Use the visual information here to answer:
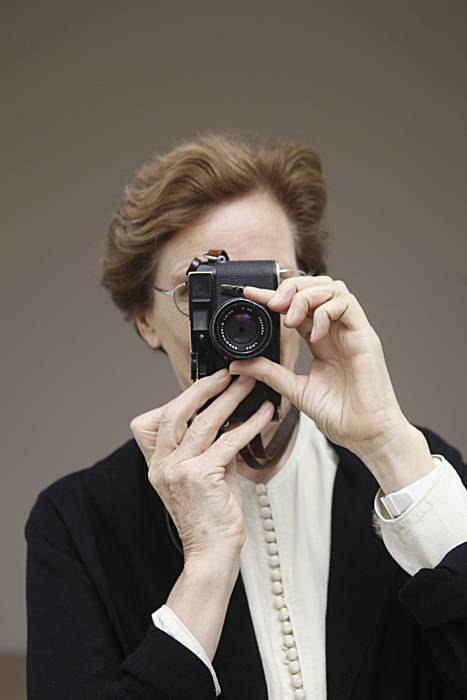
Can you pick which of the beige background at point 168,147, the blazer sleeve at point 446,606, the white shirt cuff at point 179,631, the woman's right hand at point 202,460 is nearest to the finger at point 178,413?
the woman's right hand at point 202,460

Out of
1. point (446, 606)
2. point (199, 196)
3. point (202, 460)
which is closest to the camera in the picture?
point (446, 606)

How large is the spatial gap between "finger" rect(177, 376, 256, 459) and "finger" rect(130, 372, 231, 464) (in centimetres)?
1

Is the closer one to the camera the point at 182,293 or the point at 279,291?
the point at 279,291

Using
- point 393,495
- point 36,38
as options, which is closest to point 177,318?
point 393,495

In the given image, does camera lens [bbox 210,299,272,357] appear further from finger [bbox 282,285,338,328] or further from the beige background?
the beige background

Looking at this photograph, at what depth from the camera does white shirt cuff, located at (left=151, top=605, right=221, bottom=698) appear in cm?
114

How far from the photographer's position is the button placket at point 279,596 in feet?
4.09

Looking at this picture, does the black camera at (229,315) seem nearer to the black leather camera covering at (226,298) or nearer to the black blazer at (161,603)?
the black leather camera covering at (226,298)

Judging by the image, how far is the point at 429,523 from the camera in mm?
1141

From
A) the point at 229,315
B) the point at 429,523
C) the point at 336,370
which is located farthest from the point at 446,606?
the point at 229,315

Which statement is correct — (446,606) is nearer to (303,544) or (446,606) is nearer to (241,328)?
(303,544)

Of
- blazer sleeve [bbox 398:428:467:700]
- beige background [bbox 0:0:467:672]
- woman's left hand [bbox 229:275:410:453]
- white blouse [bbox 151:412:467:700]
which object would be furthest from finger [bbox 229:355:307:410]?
beige background [bbox 0:0:467:672]

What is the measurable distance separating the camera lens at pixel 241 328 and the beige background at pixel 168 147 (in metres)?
1.59

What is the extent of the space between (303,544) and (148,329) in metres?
0.44
